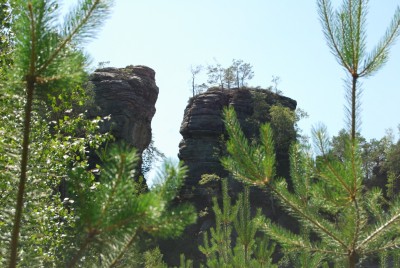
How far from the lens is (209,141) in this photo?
40.2m

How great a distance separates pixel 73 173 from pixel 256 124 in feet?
130

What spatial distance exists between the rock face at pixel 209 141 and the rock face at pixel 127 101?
11.1 ft

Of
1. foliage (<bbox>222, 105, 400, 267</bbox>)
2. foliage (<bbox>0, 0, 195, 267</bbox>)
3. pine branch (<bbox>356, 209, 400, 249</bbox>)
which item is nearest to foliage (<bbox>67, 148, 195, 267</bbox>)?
foliage (<bbox>0, 0, 195, 267</bbox>)

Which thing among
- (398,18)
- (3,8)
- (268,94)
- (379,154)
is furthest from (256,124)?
(398,18)

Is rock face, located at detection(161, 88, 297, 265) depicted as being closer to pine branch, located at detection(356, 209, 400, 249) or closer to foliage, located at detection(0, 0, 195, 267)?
pine branch, located at detection(356, 209, 400, 249)

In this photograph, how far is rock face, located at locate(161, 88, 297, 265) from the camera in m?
36.7

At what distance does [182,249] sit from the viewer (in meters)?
35.3

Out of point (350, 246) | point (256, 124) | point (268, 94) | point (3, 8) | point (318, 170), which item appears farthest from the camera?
point (268, 94)

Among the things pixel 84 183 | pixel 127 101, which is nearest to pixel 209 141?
pixel 127 101

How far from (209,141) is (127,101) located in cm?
692

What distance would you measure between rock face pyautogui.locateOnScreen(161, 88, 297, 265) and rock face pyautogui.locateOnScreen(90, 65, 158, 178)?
3.37m

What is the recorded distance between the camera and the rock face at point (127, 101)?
119 feet

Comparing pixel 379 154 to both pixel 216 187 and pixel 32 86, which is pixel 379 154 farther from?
pixel 32 86

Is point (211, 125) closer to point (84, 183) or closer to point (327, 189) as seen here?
point (327, 189)
